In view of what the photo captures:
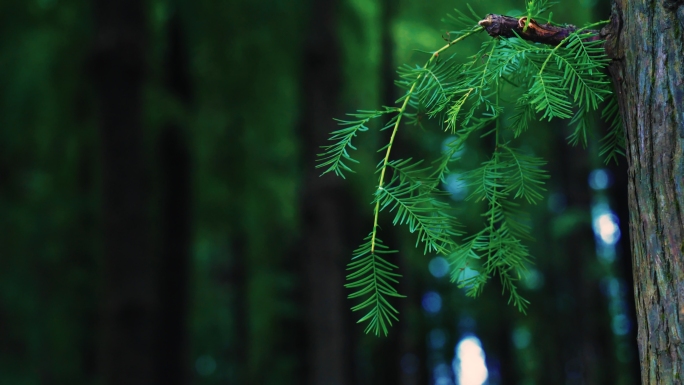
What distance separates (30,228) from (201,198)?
2.43 meters

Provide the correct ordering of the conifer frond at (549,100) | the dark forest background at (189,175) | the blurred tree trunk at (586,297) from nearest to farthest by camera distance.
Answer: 1. the conifer frond at (549,100)
2. the dark forest background at (189,175)
3. the blurred tree trunk at (586,297)

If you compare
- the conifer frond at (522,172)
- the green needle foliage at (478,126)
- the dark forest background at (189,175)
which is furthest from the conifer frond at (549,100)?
the dark forest background at (189,175)

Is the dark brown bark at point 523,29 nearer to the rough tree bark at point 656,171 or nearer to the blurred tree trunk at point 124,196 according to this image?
the rough tree bark at point 656,171

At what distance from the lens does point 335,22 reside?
261 inches

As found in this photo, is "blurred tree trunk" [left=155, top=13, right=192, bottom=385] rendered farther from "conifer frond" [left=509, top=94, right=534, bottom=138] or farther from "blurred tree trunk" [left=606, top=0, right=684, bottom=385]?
"blurred tree trunk" [left=606, top=0, right=684, bottom=385]

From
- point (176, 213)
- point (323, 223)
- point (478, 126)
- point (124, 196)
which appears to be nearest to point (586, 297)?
point (323, 223)

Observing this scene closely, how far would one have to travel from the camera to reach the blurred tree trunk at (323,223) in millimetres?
6223

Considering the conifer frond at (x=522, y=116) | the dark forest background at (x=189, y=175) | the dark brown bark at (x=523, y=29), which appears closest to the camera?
the dark brown bark at (x=523, y=29)

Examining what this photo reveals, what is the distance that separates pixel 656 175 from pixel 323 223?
17.3 feet

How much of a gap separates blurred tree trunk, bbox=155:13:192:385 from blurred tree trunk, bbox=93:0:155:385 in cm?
137

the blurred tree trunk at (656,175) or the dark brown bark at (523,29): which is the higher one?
the dark brown bark at (523,29)

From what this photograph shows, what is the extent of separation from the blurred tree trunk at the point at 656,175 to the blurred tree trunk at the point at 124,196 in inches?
204

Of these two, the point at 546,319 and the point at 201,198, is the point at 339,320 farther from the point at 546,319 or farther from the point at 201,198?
the point at 546,319

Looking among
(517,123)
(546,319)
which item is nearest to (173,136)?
(517,123)
